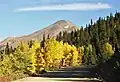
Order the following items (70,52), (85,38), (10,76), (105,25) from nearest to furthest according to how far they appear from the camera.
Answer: (10,76)
(70,52)
(85,38)
(105,25)

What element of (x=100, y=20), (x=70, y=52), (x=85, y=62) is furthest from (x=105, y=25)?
(x=70, y=52)

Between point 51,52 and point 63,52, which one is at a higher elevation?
point 51,52

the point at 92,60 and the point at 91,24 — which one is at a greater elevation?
the point at 91,24

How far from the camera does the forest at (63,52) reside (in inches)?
2675

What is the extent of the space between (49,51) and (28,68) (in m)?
21.8

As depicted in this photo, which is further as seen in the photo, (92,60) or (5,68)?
(92,60)

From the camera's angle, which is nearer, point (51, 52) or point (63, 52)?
point (51, 52)

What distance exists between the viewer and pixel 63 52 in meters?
123

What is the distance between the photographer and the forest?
223ft

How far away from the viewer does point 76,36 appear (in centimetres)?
17725

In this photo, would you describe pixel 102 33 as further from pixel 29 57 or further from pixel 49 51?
pixel 29 57

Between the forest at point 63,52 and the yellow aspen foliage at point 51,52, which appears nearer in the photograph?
the forest at point 63,52

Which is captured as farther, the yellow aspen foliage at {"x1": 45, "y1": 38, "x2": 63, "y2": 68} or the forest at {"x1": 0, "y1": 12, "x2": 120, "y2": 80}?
the yellow aspen foliage at {"x1": 45, "y1": 38, "x2": 63, "y2": 68}

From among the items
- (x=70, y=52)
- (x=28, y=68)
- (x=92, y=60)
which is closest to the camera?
(x=28, y=68)
